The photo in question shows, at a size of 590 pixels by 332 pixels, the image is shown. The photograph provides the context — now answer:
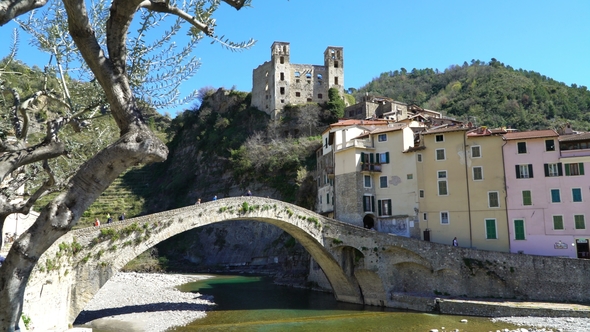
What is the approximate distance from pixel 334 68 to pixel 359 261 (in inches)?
1472

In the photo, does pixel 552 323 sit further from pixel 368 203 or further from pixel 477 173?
pixel 368 203

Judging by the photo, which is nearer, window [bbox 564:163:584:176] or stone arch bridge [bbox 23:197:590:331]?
→ stone arch bridge [bbox 23:197:590:331]

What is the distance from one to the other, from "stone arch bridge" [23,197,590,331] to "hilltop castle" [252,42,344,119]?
32.7 metres

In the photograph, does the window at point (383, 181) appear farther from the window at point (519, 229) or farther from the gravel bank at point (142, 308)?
the gravel bank at point (142, 308)

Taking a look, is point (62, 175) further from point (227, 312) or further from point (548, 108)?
point (548, 108)

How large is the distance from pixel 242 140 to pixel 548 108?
1458 inches

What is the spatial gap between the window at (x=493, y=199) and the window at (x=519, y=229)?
141cm

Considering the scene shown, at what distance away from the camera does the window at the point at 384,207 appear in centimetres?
3036

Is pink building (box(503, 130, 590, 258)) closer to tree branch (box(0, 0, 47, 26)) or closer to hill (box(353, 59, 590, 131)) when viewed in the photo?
hill (box(353, 59, 590, 131))

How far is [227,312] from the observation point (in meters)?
24.1

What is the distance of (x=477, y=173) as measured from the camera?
92.7 ft

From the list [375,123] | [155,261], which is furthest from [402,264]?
[155,261]

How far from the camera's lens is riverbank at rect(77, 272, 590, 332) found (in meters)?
19.7

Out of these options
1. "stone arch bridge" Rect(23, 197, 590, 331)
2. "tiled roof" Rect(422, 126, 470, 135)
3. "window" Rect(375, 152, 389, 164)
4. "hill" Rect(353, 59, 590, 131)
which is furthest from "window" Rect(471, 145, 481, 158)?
"hill" Rect(353, 59, 590, 131)
